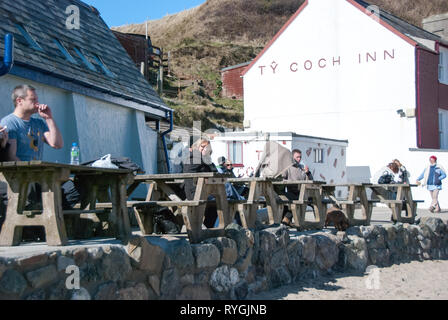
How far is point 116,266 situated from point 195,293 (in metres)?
1.33

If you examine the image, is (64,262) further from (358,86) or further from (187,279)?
(358,86)

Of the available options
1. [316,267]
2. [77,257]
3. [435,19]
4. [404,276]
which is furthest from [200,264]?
[435,19]

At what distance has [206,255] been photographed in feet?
20.9

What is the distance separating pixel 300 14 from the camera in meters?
25.2

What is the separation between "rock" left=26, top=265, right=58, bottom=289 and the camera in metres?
4.36

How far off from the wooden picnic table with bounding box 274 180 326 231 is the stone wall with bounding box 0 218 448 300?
326 mm

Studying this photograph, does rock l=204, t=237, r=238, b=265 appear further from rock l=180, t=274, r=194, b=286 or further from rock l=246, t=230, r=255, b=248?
rock l=180, t=274, r=194, b=286

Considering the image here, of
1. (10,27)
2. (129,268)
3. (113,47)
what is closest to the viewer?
(129,268)

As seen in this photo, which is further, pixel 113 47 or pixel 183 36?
pixel 183 36

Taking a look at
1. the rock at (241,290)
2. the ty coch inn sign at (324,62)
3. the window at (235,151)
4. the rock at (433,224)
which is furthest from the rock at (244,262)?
the ty coch inn sign at (324,62)

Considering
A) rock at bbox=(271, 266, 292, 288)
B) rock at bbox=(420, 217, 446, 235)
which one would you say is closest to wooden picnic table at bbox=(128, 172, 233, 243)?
rock at bbox=(271, 266, 292, 288)

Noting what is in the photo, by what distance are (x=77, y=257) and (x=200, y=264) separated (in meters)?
1.78

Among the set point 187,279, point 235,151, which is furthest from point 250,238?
point 235,151

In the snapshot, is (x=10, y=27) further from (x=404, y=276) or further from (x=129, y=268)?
(x=404, y=276)
